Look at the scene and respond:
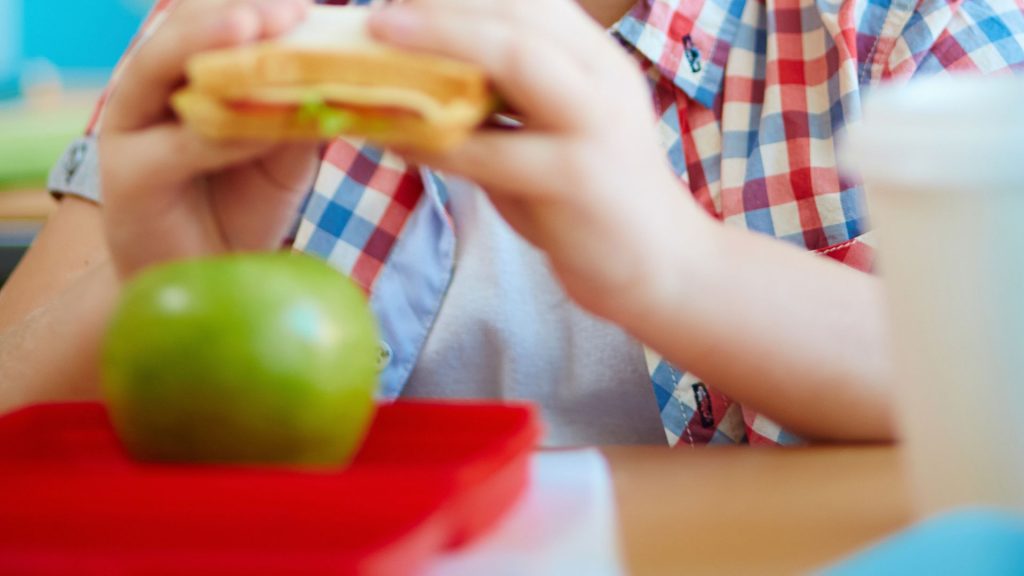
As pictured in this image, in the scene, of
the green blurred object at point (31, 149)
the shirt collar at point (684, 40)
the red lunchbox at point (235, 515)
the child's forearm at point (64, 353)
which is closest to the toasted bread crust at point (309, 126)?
the red lunchbox at point (235, 515)

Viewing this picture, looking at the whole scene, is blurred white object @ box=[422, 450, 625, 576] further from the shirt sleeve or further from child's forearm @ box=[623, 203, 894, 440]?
the shirt sleeve

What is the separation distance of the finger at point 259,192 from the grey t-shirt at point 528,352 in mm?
261

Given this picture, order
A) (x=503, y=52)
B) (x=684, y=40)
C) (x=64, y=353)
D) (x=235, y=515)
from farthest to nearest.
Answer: (x=684, y=40), (x=64, y=353), (x=503, y=52), (x=235, y=515)

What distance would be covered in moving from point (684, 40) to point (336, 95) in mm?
545

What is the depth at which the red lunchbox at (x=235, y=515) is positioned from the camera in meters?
0.40

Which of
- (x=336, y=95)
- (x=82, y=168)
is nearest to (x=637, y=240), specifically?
(x=336, y=95)

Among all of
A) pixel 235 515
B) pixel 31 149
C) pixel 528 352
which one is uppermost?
pixel 235 515

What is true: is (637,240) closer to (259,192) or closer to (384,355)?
(259,192)

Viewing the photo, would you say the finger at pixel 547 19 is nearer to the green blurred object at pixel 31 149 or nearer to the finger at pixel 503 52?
the finger at pixel 503 52

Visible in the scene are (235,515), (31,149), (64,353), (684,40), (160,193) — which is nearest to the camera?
(235,515)

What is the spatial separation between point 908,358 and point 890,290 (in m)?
0.03

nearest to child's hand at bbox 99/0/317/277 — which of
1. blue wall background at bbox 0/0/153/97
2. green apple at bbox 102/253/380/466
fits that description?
green apple at bbox 102/253/380/466

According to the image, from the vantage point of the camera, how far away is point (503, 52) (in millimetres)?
561

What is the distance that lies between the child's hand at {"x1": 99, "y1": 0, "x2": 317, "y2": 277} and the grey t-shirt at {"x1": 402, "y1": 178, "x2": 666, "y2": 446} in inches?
9.3
